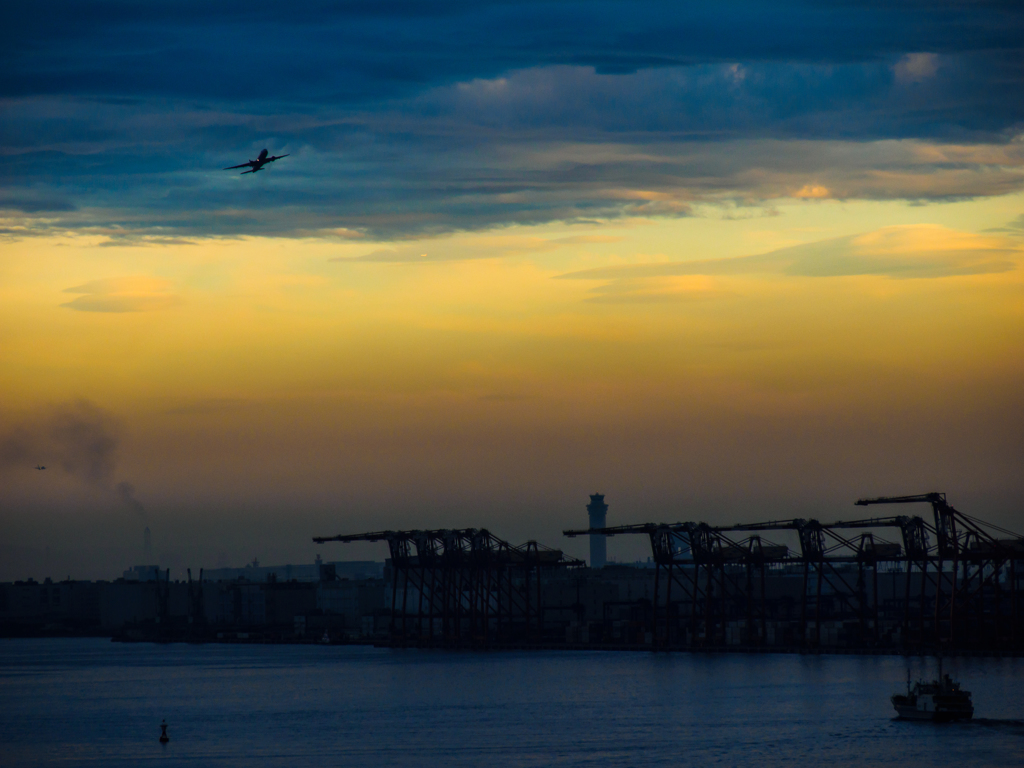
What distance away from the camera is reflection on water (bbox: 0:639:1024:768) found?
67.1 metres

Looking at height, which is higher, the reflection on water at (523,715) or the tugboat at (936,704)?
the tugboat at (936,704)

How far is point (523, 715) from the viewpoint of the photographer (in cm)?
8281

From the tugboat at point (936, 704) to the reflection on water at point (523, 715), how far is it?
44.9 inches

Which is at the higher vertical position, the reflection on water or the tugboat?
the tugboat

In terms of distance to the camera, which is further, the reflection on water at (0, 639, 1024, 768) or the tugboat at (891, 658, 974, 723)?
the tugboat at (891, 658, 974, 723)

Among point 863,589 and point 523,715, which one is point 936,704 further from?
point 863,589

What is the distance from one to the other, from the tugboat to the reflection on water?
1.14 metres

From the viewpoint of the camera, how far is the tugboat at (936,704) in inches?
2931

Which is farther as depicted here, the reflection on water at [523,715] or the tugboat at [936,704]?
the tugboat at [936,704]

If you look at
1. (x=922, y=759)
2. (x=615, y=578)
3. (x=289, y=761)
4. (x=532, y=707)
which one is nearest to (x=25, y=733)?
(x=289, y=761)

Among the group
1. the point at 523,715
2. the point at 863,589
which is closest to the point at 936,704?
the point at 523,715

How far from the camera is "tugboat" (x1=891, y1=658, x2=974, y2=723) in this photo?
74438mm

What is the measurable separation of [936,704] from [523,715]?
2283 centimetres

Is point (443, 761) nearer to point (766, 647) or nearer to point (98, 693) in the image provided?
point (98, 693)
